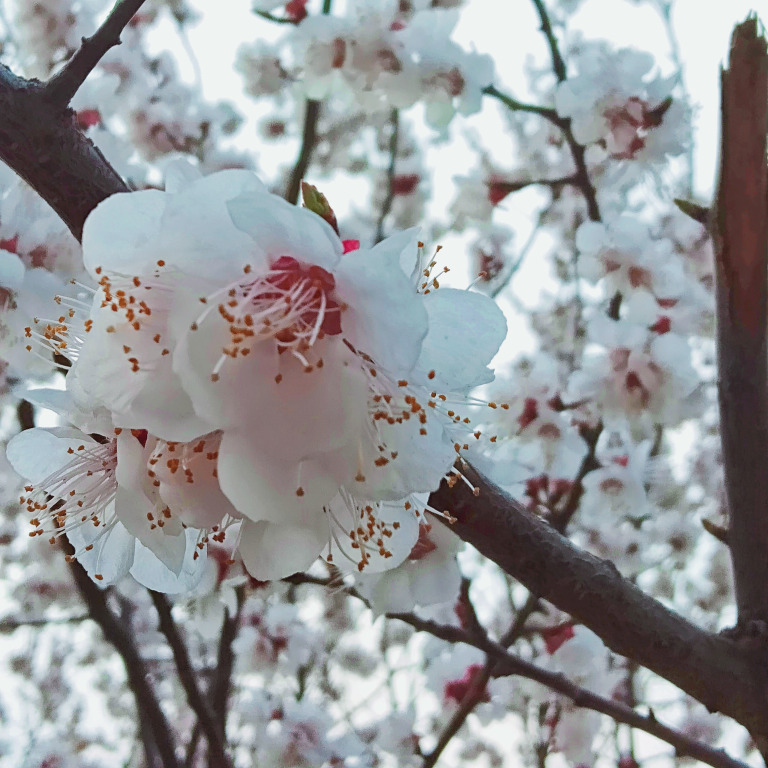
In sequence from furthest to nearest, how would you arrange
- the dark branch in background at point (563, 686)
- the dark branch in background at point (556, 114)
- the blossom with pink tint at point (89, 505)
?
the dark branch in background at point (556, 114), the dark branch in background at point (563, 686), the blossom with pink tint at point (89, 505)

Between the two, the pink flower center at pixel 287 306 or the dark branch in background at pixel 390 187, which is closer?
the pink flower center at pixel 287 306

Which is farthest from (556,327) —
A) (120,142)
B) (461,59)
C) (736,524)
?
(736,524)

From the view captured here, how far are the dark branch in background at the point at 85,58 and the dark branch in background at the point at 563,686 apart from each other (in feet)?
1.76

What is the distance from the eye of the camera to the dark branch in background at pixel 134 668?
1012mm

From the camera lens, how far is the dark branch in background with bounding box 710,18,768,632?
0.60 meters

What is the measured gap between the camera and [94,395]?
1.24 feet

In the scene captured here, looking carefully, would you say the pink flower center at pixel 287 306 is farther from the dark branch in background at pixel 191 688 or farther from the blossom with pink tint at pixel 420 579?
the dark branch in background at pixel 191 688

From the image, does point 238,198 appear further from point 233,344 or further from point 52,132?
point 52,132

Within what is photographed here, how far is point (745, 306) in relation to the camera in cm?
64

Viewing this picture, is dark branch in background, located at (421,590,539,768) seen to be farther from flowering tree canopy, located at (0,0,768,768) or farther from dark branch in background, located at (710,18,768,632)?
dark branch in background, located at (710,18,768,632)

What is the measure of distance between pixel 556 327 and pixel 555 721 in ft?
5.34

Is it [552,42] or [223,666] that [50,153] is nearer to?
[223,666]

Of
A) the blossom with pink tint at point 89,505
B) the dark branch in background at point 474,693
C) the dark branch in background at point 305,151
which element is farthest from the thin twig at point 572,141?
the blossom with pink tint at point 89,505

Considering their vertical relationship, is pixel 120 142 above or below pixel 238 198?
above
